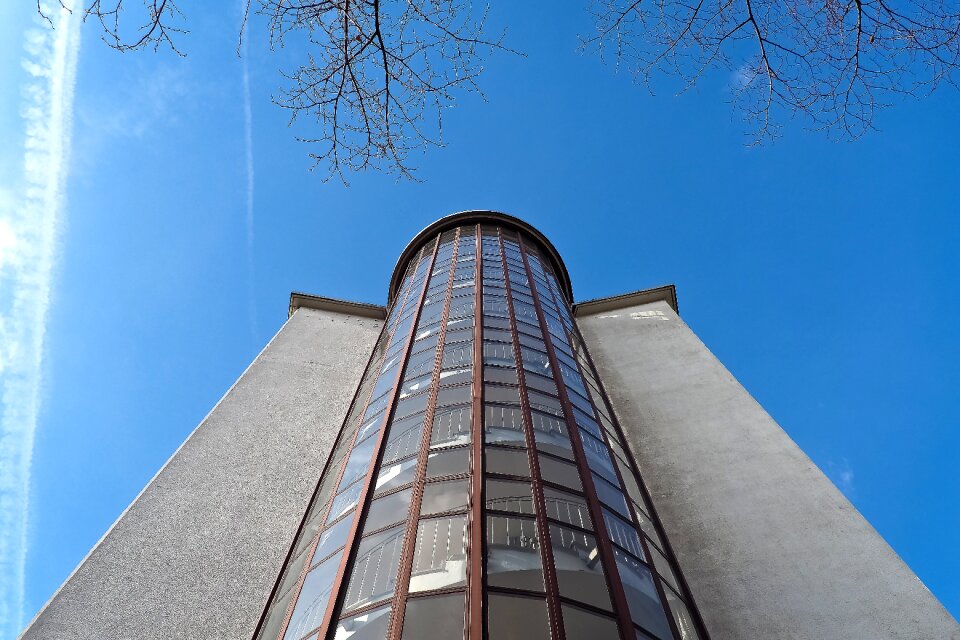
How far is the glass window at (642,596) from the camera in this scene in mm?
7230

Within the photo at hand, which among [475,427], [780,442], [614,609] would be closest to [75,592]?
[475,427]

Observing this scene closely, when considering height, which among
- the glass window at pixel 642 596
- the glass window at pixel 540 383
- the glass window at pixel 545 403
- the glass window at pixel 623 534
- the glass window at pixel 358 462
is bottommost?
the glass window at pixel 642 596

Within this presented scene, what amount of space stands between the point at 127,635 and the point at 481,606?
22.1ft

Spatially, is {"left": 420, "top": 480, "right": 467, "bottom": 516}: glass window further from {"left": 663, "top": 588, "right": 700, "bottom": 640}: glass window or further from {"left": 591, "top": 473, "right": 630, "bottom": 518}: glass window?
{"left": 663, "top": 588, "right": 700, "bottom": 640}: glass window

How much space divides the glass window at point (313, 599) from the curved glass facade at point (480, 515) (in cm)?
2

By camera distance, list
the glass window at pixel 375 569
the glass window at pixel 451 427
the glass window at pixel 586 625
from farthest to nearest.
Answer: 1. the glass window at pixel 451 427
2. the glass window at pixel 375 569
3. the glass window at pixel 586 625

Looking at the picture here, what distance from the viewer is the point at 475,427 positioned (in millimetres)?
10414

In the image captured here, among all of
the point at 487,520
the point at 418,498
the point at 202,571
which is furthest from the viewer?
the point at 202,571

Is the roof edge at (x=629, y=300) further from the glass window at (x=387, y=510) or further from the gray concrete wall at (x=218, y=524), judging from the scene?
the glass window at (x=387, y=510)

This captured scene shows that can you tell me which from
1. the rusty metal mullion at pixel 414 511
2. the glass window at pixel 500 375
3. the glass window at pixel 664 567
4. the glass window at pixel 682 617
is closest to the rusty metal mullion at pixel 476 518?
the glass window at pixel 500 375

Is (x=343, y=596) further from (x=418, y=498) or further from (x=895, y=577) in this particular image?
(x=895, y=577)

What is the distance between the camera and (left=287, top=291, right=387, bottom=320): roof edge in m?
24.4

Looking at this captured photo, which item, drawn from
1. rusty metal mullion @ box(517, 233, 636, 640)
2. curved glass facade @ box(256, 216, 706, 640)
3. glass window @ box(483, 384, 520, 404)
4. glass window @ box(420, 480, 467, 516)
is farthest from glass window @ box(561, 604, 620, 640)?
glass window @ box(483, 384, 520, 404)

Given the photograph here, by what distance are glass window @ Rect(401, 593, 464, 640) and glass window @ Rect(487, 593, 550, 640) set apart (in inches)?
12.0
